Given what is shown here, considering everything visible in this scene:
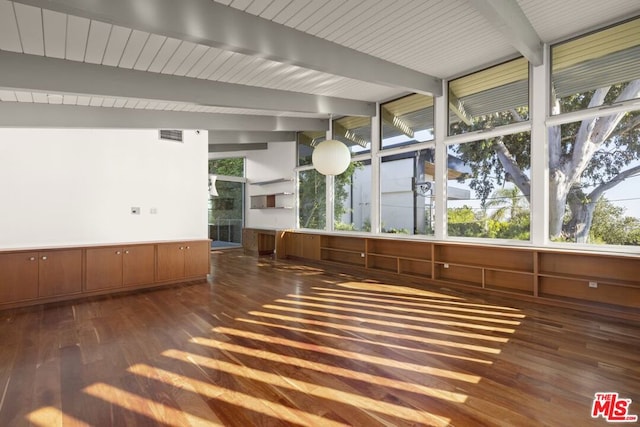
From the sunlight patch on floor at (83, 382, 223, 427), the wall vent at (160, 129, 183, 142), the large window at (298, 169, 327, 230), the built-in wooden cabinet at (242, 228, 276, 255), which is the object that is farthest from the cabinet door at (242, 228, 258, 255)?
the sunlight patch on floor at (83, 382, 223, 427)

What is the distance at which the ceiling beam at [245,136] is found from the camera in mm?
8461

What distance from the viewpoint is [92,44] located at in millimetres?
3213

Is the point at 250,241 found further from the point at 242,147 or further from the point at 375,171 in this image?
the point at 375,171

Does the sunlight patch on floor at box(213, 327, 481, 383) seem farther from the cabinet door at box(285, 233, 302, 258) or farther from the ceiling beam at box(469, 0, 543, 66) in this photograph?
the cabinet door at box(285, 233, 302, 258)

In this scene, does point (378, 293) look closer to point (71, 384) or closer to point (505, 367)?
point (505, 367)

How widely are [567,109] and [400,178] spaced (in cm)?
287

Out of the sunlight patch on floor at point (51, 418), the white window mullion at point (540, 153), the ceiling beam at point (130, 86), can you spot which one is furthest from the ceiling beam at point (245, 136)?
the sunlight patch on floor at point (51, 418)

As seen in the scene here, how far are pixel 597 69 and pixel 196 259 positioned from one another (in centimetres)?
660

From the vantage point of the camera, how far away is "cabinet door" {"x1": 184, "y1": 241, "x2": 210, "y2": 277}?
227 inches

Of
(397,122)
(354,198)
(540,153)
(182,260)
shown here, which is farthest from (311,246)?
(540,153)

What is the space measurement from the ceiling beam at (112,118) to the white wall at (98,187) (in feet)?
1.87

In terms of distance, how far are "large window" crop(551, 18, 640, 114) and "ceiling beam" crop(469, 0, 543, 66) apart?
0.37 meters

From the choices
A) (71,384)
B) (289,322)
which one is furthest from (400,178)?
(71,384)

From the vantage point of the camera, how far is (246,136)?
28.8ft
